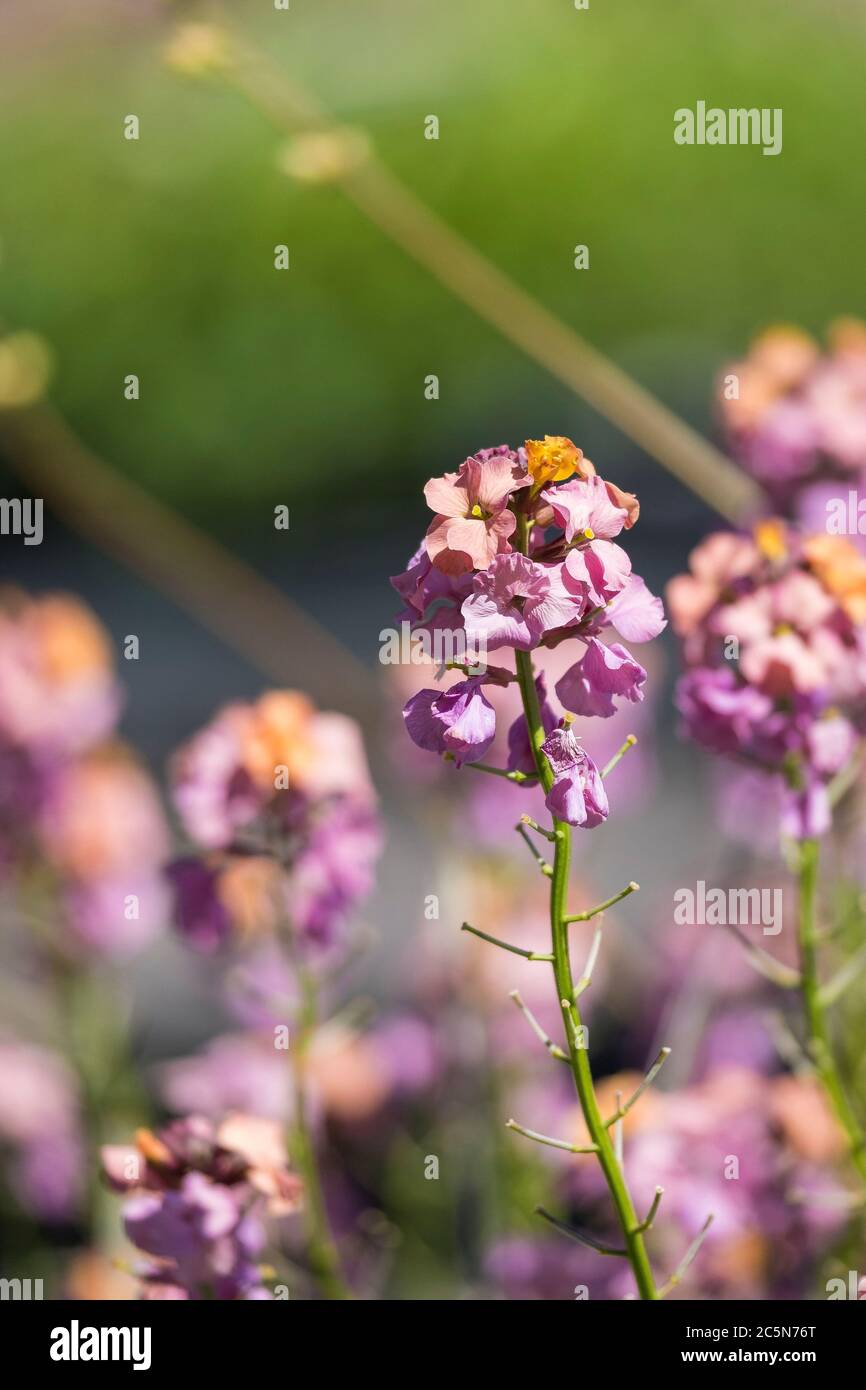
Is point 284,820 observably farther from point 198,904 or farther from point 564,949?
point 564,949

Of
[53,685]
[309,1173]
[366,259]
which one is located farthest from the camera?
[366,259]

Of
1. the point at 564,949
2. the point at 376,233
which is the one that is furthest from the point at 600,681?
the point at 376,233

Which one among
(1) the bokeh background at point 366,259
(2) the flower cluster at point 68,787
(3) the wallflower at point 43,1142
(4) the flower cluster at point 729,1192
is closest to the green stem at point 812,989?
(4) the flower cluster at point 729,1192

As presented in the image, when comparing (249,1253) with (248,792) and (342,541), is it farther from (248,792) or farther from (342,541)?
(342,541)

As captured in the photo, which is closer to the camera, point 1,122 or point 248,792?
point 248,792

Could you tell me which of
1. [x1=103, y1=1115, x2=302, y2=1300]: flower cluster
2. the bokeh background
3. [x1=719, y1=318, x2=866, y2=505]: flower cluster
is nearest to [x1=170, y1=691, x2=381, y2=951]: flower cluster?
[x1=103, y1=1115, x2=302, y2=1300]: flower cluster

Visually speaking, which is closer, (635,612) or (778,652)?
(635,612)

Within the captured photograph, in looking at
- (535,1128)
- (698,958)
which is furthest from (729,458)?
Result: (535,1128)
